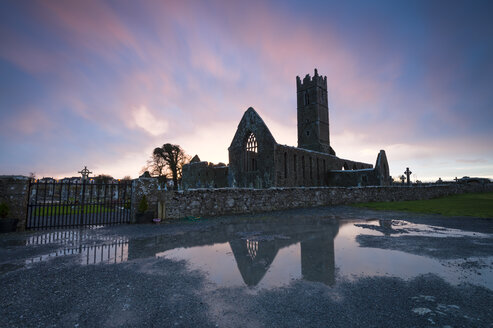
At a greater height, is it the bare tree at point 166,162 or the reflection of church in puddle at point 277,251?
the bare tree at point 166,162

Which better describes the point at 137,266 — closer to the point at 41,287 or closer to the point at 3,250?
the point at 41,287

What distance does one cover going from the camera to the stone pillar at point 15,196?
8820 mm

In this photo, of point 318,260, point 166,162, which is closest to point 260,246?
point 318,260

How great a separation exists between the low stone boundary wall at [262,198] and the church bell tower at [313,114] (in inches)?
934

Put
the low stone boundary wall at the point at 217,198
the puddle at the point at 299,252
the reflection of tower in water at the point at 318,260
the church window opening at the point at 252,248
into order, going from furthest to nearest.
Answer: the low stone boundary wall at the point at 217,198 → the church window opening at the point at 252,248 → the puddle at the point at 299,252 → the reflection of tower in water at the point at 318,260

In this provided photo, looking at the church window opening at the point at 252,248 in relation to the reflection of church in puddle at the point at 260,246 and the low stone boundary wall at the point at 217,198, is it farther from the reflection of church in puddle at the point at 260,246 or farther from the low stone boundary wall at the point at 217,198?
the low stone boundary wall at the point at 217,198

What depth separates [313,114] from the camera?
4641 centimetres

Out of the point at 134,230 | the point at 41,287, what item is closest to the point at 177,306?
the point at 41,287

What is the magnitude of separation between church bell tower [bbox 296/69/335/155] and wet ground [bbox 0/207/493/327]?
4046cm

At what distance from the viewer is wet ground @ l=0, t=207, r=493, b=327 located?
9.12 feet

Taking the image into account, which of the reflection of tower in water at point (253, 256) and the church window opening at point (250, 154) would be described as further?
the church window opening at point (250, 154)

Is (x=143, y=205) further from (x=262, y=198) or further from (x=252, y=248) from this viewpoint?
(x=262, y=198)

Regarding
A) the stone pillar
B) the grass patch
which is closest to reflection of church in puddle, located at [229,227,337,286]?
the stone pillar

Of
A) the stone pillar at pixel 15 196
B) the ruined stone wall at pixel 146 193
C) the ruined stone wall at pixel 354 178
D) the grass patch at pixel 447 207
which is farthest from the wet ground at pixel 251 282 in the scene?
the ruined stone wall at pixel 354 178
